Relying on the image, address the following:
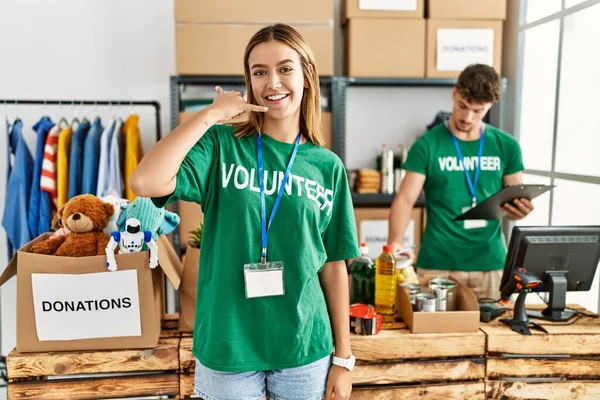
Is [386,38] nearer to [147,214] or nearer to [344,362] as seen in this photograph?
[147,214]

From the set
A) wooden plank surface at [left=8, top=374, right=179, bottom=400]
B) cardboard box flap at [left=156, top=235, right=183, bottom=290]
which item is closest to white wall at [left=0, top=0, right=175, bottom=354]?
cardboard box flap at [left=156, top=235, right=183, bottom=290]

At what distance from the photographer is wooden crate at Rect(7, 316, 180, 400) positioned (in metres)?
1.56

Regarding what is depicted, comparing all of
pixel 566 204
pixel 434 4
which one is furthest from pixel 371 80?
pixel 566 204

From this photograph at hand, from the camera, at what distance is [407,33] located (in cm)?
301

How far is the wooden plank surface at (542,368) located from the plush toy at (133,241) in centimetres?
110

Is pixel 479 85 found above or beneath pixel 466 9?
beneath

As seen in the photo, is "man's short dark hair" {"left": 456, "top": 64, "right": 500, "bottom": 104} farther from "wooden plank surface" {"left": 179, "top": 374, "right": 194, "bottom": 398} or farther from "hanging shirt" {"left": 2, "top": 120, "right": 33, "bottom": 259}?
"hanging shirt" {"left": 2, "top": 120, "right": 33, "bottom": 259}

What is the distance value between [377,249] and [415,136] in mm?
890

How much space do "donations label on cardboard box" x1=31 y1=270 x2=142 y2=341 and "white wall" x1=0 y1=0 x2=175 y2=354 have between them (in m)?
1.99

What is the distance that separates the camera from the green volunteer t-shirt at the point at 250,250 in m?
1.18

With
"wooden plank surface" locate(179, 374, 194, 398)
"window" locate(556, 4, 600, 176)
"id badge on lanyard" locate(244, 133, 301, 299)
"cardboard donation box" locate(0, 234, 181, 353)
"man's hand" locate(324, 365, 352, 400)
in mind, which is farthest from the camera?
"window" locate(556, 4, 600, 176)

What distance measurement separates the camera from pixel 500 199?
1986mm

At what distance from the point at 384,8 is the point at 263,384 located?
2367mm

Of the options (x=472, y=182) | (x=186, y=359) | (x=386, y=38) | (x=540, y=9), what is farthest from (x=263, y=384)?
(x=540, y=9)
